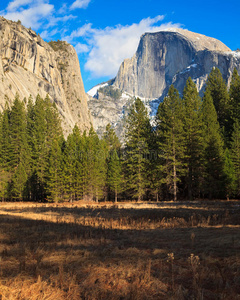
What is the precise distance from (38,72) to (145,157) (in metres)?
85.1

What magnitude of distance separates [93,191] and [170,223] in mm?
32962

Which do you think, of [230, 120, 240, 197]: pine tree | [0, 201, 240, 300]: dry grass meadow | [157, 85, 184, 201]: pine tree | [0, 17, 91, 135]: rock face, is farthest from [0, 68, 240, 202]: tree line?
[0, 17, 91, 135]: rock face

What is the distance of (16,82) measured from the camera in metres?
80.0

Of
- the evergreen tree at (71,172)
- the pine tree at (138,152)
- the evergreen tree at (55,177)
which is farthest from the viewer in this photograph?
the evergreen tree at (71,172)

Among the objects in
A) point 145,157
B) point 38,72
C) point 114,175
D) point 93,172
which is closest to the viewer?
point 145,157

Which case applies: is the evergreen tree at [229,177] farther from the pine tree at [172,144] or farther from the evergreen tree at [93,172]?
the evergreen tree at [93,172]

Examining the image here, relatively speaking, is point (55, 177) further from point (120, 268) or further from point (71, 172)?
point (120, 268)

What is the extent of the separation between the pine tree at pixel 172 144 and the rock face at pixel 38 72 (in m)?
53.2

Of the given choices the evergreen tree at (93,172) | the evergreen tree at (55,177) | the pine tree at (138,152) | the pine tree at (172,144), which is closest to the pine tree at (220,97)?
the pine tree at (172,144)

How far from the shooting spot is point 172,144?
3158 cm

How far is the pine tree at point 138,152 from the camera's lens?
33875 mm

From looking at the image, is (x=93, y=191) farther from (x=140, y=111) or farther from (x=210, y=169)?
(x=210, y=169)

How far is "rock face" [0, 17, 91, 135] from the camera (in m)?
80.8

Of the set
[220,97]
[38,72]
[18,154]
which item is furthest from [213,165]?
[38,72]
